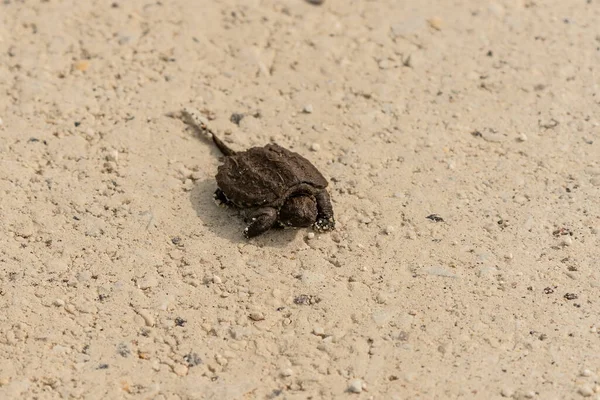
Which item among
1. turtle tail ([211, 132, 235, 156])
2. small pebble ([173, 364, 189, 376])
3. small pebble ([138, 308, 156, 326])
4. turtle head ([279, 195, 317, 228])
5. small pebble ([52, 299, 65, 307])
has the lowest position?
small pebble ([52, 299, 65, 307])

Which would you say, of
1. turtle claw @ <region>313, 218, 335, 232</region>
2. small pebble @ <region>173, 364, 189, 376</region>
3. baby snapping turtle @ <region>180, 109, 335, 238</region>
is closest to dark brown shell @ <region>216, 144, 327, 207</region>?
baby snapping turtle @ <region>180, 109, 335, 238</region>

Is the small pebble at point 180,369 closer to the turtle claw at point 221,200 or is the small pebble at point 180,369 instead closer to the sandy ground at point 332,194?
the sandy ground at point 332,194

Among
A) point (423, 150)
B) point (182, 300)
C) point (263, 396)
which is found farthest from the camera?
point (423, 150)

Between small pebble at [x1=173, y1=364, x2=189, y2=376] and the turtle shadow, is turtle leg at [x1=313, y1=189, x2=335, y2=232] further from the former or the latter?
small pebble at [x1=173, y1=364, x2=189, y2=376]

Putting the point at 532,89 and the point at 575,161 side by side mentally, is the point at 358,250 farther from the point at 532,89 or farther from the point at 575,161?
the point at 532,89

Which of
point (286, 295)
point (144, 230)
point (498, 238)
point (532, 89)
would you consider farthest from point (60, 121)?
point (532, 89)

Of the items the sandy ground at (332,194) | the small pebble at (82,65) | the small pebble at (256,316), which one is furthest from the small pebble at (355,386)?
the small pebble at (82,65)
